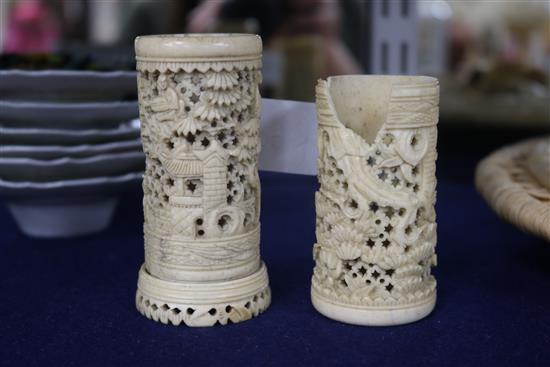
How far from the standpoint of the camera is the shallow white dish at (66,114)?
1073 millimetres

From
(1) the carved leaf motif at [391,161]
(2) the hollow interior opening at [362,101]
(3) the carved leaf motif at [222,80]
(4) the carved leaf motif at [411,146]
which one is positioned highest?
(3) the carved leaf motif at [222,80]

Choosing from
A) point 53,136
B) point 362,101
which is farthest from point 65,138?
point 362,101

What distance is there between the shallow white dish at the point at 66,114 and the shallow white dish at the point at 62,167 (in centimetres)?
5

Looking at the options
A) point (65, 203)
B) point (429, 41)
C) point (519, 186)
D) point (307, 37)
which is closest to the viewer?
point (519, 186)

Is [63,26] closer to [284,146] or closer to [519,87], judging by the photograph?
[519,87]

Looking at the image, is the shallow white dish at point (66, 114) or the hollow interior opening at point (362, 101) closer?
the hollow interior opening at point (362, 101)

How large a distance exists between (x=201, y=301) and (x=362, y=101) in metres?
0.27

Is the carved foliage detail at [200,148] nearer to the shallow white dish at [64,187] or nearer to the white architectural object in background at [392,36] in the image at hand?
the shallow white dish at [64,187]

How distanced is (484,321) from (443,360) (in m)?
0.12

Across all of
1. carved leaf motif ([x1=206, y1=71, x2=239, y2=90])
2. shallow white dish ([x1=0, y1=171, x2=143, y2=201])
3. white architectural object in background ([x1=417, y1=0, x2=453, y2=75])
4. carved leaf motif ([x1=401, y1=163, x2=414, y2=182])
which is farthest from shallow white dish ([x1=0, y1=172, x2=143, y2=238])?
white architectural object in background ([x1=417, y1=0, x2=453, y2=75])

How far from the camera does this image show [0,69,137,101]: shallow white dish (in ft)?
3.51

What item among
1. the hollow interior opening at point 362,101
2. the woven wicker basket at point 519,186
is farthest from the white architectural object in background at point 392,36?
the hollow interior opening at point 362,101

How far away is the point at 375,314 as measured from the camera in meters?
0.83

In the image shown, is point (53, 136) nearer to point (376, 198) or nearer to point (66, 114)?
point (66, 114)
